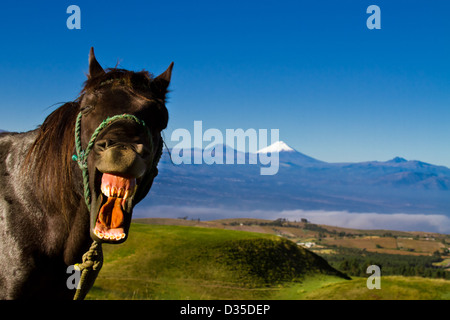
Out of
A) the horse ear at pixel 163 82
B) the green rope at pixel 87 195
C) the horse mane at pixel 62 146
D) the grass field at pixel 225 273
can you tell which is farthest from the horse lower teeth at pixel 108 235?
the grass field at pixel 225 273

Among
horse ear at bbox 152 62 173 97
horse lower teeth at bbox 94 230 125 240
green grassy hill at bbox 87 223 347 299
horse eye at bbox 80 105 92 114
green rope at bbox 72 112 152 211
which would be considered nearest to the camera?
horse lower teeth at bbox 94 230 125 240

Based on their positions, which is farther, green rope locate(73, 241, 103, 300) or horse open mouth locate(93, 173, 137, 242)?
green rope locate(73, 241, 103, 300)

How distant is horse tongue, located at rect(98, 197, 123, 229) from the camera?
3.46 m

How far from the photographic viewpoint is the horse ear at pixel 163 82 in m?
4.55

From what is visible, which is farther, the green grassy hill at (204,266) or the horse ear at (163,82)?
the green grassy hill at (204,266)

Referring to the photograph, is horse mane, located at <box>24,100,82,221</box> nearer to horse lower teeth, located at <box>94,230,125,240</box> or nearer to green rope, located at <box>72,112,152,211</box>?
green rope, located at <box>72,112,152,211</box>

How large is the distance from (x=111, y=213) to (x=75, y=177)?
0.82 m

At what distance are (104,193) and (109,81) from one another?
1401mm

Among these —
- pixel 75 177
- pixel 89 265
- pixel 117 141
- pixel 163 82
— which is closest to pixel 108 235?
pixel 117 141

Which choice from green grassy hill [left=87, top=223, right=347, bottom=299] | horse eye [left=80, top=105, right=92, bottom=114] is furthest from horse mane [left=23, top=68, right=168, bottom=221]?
green grassy hill [left=87, top=223, right=347, bottom=299]

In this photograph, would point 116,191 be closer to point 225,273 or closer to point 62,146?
point 62,146

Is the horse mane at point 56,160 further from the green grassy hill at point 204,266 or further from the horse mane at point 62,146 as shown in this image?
the green grassy hill at point 204,266
